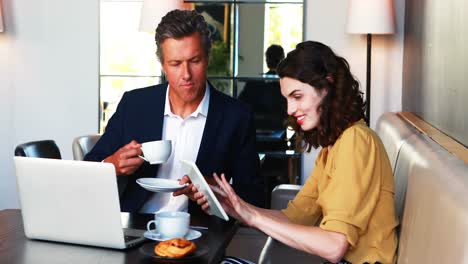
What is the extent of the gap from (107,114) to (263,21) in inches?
46.4

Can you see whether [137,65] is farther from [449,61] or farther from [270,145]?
[449,61]

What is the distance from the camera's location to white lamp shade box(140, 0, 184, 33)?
4.83 meters

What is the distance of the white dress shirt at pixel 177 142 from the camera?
2.85 metres

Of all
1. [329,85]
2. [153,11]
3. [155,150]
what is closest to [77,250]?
[155,150]

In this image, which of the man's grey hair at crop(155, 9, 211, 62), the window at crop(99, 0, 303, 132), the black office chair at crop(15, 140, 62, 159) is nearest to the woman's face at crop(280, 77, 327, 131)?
the man's grey hair at crop(155, 9, 211, 62)

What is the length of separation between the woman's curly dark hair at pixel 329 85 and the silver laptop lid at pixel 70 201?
1.98 ft

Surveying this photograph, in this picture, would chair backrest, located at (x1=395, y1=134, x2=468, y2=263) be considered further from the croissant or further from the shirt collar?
the shirt collar

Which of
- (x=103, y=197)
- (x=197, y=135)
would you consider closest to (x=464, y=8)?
(x=197, y=135)

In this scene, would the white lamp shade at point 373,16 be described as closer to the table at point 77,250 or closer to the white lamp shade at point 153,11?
the white lamp shade at point 153,11

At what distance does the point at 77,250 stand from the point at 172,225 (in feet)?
0.81

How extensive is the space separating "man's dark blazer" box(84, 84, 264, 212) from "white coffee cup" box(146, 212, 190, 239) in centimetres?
66

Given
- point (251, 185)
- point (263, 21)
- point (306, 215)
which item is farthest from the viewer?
point (263, 21)

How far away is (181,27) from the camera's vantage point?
2.87m

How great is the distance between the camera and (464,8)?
2814mm
